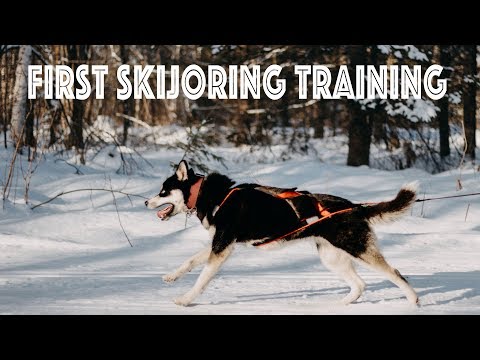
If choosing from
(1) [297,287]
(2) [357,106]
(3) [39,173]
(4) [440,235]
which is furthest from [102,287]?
(2) [357,106]

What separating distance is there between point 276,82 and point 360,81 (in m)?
3.73

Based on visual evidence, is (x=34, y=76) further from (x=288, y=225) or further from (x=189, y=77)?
(x=288, y=225)

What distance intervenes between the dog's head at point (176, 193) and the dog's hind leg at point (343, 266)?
3.46 ft

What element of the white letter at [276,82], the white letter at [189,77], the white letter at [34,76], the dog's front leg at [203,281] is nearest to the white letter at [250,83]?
the white letter at [276,82]

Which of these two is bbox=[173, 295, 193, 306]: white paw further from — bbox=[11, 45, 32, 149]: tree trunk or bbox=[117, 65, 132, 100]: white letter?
bbox=[11, 45, 32, 149]: tree trunk

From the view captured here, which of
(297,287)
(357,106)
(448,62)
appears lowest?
(297,287)

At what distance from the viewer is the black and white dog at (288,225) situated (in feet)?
14.5

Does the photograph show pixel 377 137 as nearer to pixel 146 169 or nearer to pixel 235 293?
pixel 146 169

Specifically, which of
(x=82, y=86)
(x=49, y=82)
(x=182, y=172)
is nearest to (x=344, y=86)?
(x=82, y=86)

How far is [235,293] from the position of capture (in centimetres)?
486

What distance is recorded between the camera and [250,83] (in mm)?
17625

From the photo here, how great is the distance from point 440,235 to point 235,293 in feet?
10.5

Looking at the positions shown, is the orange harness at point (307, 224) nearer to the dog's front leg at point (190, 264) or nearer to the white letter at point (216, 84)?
the dog's front leg at point (190, 264)

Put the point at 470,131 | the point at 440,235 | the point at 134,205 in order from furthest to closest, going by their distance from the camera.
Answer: the point at 470,131, the point at 134,205, the point at 440,235
